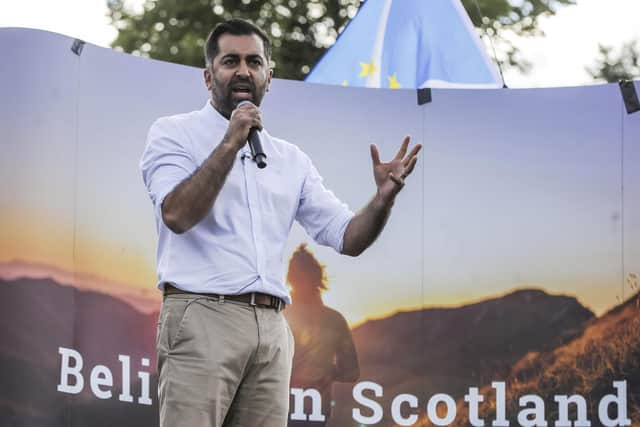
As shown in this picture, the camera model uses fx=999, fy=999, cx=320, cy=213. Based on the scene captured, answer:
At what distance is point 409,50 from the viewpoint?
17.5 feet

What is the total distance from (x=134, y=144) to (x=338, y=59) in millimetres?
1527

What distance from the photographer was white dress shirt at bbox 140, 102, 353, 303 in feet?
8.33

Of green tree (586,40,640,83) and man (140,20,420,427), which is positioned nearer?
man (140,20,420,427)

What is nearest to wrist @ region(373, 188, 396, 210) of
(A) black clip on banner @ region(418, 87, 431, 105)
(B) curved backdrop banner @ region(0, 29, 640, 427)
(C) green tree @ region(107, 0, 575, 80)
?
(B) curved backdrop banner @ region(0, 29, 640, 427)

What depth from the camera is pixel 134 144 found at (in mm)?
4332

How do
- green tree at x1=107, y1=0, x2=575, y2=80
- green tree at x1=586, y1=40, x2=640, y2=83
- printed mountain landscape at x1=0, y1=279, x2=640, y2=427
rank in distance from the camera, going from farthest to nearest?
green tree at x1=586, y1=40, x2=640, y2=83, green tree at x1=107, y1=0, x2=575, y2=80, printed mountain landscape at x1=0, y1=279, x2=640, y2=427

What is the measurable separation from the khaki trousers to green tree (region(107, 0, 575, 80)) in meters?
10.6

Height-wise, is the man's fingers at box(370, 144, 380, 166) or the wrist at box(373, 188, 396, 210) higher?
the man's fingers at box(370, 144, 380, 166)

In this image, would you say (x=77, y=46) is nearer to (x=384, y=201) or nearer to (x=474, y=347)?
(x=384, y=201)

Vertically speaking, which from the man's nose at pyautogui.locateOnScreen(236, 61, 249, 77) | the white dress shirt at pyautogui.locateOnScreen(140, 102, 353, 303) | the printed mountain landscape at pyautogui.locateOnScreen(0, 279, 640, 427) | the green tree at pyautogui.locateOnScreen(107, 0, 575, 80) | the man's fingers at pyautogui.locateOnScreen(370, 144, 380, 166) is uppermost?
the green tree at pyautogui.locateOnScreen(107, 0, 575, 80)

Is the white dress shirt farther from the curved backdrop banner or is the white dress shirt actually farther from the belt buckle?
the curved backdrop banner

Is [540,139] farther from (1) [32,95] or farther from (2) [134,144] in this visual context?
(1) [32,95]

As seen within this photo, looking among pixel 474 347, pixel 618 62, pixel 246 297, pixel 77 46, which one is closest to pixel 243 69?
pixel 246 297

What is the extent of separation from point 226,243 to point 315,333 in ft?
6.67
